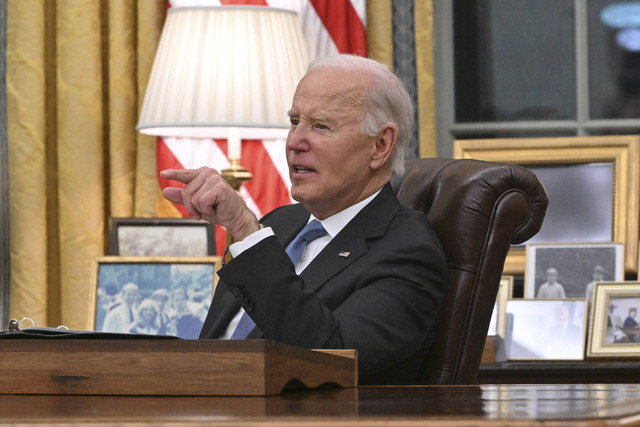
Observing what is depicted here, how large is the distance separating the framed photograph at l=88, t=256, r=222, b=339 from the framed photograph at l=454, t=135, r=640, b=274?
81 cm

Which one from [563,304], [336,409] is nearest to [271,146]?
[563,304]

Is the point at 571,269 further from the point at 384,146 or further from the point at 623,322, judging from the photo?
the point at 384,146

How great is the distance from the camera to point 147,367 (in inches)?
37.3

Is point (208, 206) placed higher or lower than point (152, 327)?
higher

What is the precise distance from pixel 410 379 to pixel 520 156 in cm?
123

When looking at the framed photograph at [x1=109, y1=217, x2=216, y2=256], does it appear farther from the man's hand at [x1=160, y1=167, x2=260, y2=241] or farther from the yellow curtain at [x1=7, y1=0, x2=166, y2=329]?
the man's hand at [x1=160, y1=167, x2=260, y2=241]

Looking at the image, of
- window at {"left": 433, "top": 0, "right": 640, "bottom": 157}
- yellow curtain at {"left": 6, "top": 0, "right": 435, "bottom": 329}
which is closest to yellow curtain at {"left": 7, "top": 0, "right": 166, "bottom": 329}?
yellow curtain at {"left": 6, "top": 0, "right": 435, "bottom": 329}

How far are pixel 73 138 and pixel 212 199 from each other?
150 cm

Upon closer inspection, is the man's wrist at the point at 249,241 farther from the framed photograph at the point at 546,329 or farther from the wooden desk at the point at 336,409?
the framed photograph at the point at 546,329

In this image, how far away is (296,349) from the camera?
1.02 metres

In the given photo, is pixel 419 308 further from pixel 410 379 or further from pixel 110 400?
pixel 110 400

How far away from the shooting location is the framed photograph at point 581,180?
277cm

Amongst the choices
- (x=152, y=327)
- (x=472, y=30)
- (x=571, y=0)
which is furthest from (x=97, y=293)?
(x=571, y=0)

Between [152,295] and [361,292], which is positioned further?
[152,295]
